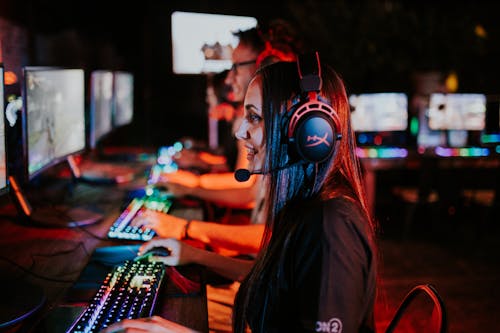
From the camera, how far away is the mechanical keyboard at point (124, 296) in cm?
112

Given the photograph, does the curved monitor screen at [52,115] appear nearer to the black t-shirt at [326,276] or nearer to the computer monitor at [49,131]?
the computer monitor at [49,131]

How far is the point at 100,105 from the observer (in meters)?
2.99

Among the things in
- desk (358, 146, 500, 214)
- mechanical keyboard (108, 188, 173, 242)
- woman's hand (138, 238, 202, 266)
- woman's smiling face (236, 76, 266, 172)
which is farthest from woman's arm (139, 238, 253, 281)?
desk (358, 146, 500, 214)

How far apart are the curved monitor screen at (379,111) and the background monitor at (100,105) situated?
8.22ft

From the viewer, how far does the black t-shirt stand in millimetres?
916

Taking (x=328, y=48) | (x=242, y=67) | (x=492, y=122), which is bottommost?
(x=492, y=122)

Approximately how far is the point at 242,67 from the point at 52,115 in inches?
33.2

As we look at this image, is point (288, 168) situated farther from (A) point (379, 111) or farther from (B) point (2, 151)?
(A) point (379, 111)

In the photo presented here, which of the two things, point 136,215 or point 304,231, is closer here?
point 304,231

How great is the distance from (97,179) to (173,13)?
3124 millimetres

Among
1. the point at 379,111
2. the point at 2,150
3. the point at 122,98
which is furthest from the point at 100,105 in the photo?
the point at 379,111

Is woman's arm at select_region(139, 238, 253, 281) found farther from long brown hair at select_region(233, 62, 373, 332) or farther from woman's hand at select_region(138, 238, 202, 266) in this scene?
long brown hair at select_region(233, 62, 373, 332)

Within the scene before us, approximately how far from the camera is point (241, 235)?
193 cm

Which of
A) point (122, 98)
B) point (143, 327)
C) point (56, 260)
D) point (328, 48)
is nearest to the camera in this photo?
point (143, 327)
